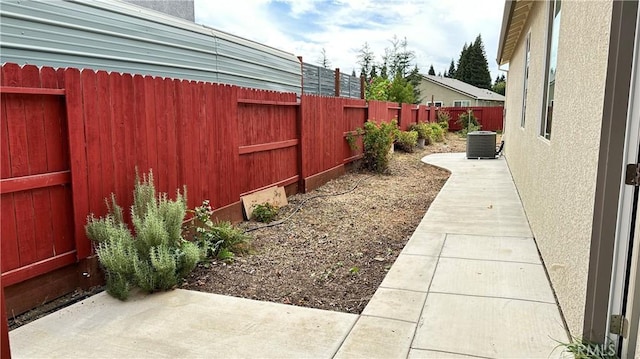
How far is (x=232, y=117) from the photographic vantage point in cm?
570

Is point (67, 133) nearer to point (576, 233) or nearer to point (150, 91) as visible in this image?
point (150, 91)

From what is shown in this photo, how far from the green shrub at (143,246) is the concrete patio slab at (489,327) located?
210 cm

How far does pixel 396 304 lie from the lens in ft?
10.9

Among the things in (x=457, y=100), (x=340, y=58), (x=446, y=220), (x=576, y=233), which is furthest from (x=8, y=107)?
(x=457, y=100)

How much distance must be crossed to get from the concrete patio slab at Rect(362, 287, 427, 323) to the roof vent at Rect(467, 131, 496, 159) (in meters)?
10.9

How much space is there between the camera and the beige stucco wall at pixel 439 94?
141ft

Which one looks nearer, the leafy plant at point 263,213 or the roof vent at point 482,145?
the leafy plant at point 263,213

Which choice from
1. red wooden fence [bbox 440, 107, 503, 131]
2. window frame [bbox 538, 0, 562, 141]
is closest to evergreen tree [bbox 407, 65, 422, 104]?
red wooden fence [bbox 440, 107, 503, 131]

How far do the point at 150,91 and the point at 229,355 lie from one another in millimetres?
2771

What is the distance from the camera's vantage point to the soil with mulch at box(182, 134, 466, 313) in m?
3.76

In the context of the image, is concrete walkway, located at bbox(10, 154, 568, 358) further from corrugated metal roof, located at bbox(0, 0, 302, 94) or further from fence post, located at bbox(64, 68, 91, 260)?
corrugated metal roof, located at bbox(0, 0, 302, 94)

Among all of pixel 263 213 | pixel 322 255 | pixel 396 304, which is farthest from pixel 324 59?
pixel 396 304

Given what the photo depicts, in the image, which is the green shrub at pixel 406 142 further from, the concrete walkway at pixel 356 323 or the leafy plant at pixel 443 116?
the concrete walkway at pixel 356 323

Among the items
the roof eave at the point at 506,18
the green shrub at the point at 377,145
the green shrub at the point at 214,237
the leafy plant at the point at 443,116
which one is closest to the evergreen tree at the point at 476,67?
the leafy plant at the point at 443,116
